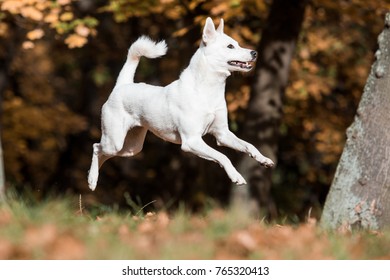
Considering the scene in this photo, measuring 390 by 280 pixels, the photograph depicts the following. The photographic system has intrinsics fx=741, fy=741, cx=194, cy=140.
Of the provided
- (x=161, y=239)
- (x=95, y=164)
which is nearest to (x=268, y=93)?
(x=95, y=164)

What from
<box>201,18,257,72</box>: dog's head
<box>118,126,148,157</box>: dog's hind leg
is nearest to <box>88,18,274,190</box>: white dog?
<box>201,18,257,72</box>: dog's head

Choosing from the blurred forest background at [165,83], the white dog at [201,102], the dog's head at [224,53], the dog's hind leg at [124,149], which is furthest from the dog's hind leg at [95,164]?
the blurred forest background at [165,83]

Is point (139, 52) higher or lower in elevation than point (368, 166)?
higher

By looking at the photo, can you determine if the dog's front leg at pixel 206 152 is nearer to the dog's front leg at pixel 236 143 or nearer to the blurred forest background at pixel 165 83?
the dog's front leg at pixel 236 143

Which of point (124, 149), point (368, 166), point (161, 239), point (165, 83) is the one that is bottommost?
point (165, 83)

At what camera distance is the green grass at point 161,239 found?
3910 mm

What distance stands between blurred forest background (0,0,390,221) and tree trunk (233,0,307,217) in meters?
0.20

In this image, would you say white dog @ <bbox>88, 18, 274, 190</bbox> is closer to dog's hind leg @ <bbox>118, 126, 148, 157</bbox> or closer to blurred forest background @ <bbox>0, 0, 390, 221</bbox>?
dog's hind leg @ <bbox>118, 126, 148, 157</bbox>

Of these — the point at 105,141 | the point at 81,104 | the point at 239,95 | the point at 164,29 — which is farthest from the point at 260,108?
the point at 81,104

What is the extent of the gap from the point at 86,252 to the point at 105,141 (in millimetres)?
3146

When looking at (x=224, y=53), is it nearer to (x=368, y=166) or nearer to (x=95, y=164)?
(x=368, y=166)

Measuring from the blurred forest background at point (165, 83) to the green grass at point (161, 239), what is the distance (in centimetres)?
467

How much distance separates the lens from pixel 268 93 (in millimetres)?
10664

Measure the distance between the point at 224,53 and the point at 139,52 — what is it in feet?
3.85
